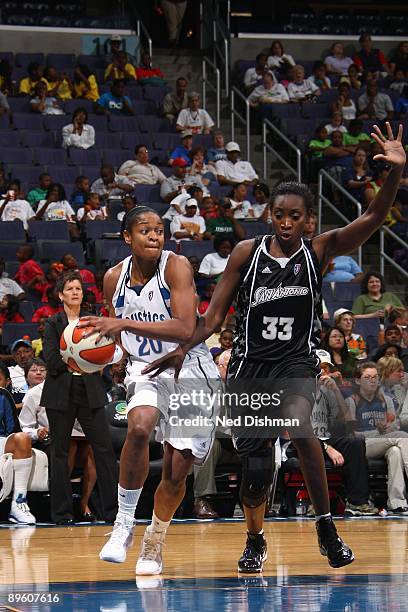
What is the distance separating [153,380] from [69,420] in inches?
146

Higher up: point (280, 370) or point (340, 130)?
point (340, 130)

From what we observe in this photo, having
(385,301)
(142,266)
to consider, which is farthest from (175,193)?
(142,266)

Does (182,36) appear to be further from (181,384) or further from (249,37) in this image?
(181,384)

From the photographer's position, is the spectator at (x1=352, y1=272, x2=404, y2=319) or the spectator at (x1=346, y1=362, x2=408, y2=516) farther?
the spectator at (x1=352, y1=272, x2=404, y2=319)

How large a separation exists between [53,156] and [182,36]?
5.94m

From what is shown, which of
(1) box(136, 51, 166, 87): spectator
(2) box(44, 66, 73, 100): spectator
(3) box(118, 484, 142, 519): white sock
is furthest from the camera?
(1) box(136, 51, 166, 87): spectator

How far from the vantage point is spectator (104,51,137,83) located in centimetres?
1802

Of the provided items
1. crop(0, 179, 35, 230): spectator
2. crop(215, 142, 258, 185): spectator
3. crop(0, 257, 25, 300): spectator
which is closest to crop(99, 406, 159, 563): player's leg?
crop(0, 257, 25, 300): spectator

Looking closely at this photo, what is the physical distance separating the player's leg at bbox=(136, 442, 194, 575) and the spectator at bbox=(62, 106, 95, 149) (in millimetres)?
10675

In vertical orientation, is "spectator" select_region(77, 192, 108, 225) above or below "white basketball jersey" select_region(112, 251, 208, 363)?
above

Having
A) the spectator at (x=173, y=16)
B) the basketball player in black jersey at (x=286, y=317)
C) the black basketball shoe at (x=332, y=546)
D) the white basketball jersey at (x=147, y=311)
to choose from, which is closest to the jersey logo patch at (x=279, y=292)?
the basketball player in black jersey at (x=286, y=317)

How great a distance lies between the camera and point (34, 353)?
11.7m

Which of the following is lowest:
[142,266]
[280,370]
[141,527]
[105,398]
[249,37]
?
[141,527]

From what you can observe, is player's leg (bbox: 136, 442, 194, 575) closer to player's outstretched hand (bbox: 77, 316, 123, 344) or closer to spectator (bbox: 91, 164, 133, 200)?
player's outstretched hand (bbox: 77, 316, 123, 344)
